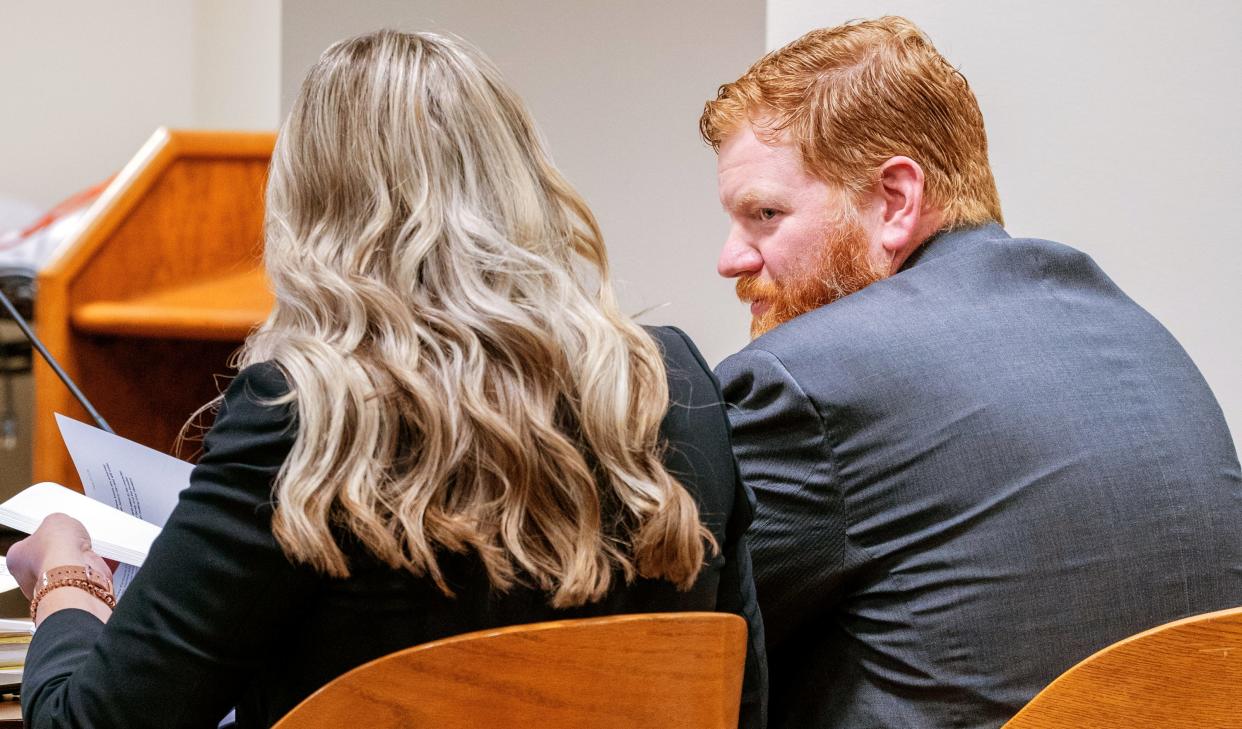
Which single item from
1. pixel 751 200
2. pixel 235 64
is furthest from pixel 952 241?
pixel 235 64

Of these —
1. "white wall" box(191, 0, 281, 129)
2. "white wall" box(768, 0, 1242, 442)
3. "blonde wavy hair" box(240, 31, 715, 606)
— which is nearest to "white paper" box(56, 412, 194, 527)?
"blonde wavy hair" box(240, 31, 715, 606)

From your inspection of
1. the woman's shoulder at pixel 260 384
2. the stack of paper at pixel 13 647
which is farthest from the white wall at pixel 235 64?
the woman's shoulder at pixel 260 384

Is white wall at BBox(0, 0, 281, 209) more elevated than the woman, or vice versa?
the woman

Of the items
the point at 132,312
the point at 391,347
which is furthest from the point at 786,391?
the point at 132,312

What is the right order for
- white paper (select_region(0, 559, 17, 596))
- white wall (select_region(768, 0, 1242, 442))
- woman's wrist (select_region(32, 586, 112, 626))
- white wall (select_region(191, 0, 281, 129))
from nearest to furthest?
woman's wrist (select_region(32, 586, 112, 626)) → white paper (select_region(0, 559, 17, 596)) → white wall (select_region(768, 0, 1242, 442)) → white wall (select_region(191, 0, 281, 129))

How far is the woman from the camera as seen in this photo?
74cm

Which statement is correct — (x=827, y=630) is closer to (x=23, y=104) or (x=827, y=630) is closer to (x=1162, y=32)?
(x=1162, y=32)

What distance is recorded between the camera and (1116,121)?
77.1 inches

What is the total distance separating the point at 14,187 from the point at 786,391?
409 cm

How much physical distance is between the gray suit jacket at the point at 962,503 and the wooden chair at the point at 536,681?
1.08ft

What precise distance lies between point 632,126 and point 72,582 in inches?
57.4

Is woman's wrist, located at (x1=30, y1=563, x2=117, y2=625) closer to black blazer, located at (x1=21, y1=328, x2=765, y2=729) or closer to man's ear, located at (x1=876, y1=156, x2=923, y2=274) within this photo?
black blazer, located at (x1=21, y1=328, x2=765, y2=729)

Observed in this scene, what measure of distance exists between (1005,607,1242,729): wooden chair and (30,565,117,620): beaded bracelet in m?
0.66

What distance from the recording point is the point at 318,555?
2.37ft
